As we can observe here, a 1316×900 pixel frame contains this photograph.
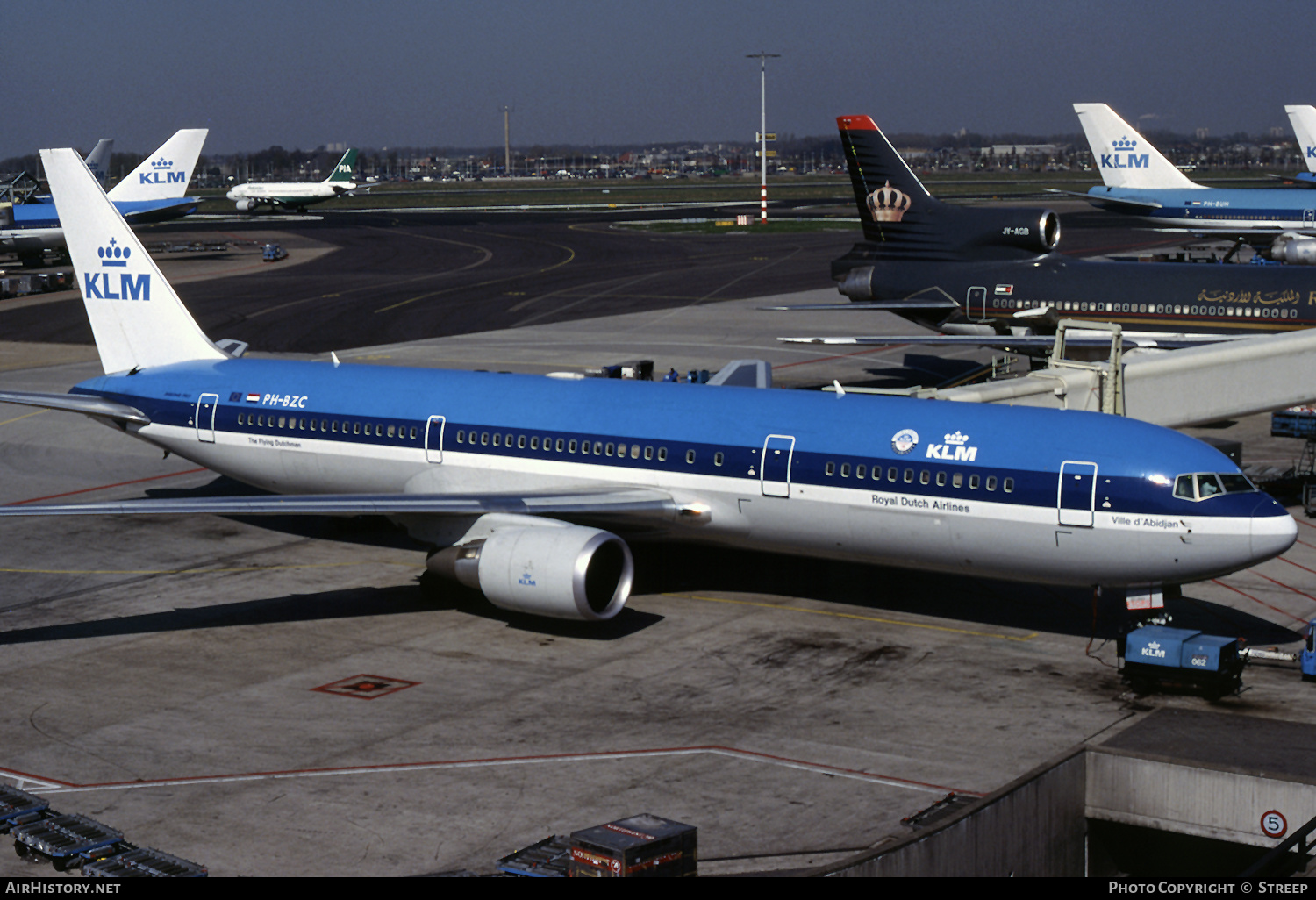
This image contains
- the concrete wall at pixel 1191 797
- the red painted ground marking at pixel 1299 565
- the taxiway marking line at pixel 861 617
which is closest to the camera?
the concrete wall at pixel 1191 797

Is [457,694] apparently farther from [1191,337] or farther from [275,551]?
[1191,337]

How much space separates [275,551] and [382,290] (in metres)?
59.0

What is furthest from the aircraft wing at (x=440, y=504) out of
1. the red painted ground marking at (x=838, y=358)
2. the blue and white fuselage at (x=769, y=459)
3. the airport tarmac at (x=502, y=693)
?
the red painted ground marking at (x=838, y=358)

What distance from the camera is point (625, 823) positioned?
55.9ft

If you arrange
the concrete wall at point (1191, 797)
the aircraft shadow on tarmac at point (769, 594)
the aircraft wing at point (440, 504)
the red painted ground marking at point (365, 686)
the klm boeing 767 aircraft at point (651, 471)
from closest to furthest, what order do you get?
the concrete wall at point (1191, 797)
the red painted ground marking at point (365, 686)
the klm boeing 767 aircraft at point (651, 471)
the aircraft wing at point (440, 504)
the aircraft shadow on tarmac at point (769, 594)

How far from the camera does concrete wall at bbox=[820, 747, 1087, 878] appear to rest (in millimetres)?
14969

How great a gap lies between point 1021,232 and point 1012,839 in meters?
38.8

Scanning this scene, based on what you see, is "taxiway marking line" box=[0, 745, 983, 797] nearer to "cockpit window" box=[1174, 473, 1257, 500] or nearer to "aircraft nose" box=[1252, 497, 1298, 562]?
"cockpit window" box=[1174, 473, 1257, 500]

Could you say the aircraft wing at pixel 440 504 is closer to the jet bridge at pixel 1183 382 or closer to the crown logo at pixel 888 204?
the jet bridge at pixel 1183 382

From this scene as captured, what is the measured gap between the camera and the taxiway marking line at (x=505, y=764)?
20.6 metres

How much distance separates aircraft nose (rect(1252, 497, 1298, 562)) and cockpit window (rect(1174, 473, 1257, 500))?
695mm

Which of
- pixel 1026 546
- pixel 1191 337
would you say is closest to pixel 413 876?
pixel 1026 546

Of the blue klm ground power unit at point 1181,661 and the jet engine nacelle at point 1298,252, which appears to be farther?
the jet engine nacelle at point 1298,252

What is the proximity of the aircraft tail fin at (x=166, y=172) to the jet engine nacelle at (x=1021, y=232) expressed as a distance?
229ft
